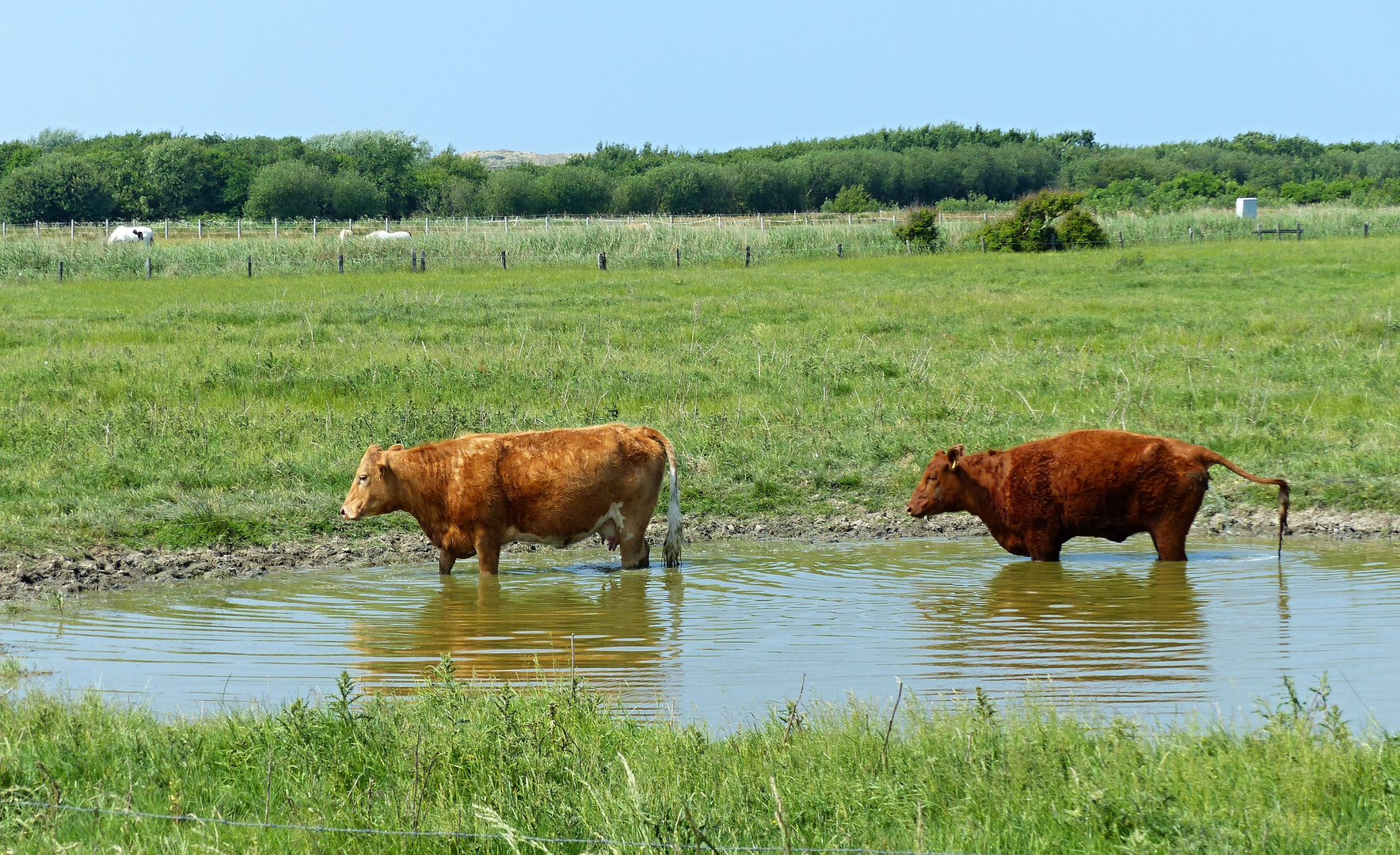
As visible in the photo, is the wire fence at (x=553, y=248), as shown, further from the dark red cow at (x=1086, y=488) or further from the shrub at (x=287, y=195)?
the shrub at (x=287, y=195)

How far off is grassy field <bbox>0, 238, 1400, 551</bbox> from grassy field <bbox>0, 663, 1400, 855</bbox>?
22.8ft

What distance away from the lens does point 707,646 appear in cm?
817

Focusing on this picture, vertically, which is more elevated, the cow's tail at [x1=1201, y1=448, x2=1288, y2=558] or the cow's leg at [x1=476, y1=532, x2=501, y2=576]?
the cow's tail at [x1=1201, y1=448, x2=1288, y2=558]

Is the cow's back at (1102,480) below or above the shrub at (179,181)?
below

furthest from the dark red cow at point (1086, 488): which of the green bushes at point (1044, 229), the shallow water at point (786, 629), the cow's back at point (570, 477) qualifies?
the green bushes at point (1044, 229)

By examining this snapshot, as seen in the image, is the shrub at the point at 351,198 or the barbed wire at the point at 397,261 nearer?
the barbed wire at the point at 397,261

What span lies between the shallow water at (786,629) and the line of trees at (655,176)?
67.1 meters

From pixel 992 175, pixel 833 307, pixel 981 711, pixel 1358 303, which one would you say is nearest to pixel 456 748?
pixel 981 711

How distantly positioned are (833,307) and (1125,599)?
55.4ft

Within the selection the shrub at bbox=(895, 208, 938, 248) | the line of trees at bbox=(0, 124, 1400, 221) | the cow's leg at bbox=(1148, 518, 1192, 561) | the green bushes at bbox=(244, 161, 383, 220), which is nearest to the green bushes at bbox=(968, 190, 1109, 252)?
the shrub at bbox=(895, 208, 938, 248)

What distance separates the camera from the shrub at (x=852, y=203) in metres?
96.4

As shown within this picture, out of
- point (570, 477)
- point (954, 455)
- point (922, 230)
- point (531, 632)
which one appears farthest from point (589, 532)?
point (922, 230)

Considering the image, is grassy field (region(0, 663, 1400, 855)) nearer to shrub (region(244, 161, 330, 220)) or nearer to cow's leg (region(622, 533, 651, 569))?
cow's leg (region(622, 533, 651, 569))

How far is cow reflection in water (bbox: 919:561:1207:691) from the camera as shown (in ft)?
24.2
